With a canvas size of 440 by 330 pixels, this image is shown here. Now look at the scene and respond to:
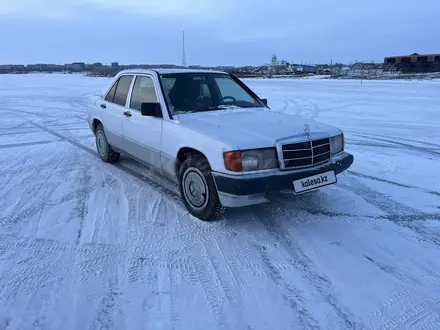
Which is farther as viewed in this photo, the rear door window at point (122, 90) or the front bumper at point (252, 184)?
the rear door window at point (122, 90)

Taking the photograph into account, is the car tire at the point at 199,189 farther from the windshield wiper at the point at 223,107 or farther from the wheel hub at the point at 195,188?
the windshield wiper at the point at 223,107

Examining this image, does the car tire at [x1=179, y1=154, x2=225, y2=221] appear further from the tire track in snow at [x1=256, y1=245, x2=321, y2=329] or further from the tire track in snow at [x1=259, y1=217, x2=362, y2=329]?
the tire track in snow at [x1=256, y1=245, x2=321, y2=329]

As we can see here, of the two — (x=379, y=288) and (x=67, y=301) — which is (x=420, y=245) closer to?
(x=379, y=288)

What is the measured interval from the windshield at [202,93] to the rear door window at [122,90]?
89 centimetres

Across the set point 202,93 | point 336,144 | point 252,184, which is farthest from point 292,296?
point 202,93

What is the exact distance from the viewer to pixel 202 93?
15.7 ft

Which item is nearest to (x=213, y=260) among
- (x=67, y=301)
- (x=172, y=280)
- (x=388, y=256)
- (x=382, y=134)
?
(x=172, y=280)

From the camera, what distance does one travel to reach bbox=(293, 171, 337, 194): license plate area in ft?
11.8

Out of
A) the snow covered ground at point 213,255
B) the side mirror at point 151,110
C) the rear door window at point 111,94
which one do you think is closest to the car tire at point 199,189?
the snow covered ground at point 213,255

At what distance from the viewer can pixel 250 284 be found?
9.37 ft

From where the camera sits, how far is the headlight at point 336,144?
409 centimetres

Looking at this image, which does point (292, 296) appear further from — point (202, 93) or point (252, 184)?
→ point (202, 93)

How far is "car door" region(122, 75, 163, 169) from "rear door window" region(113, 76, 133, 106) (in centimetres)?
23

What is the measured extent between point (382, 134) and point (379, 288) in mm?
6676
